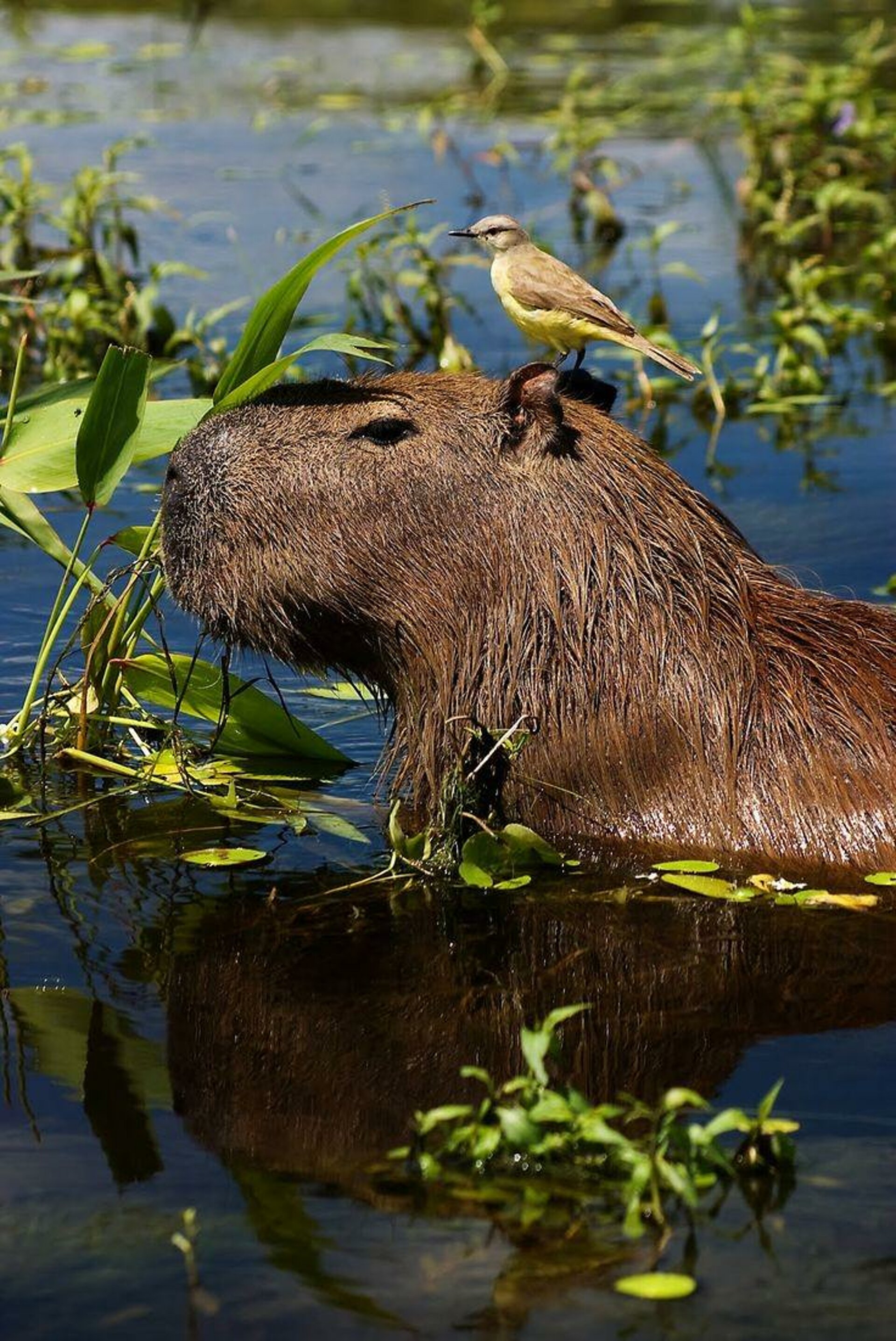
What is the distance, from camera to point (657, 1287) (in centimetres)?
266

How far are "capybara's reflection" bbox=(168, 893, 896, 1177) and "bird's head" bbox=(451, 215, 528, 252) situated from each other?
7.40 feet

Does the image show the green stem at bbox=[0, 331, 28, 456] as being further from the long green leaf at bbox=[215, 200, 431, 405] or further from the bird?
the bird

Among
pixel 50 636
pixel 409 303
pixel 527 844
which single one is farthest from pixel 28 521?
pixel 409 303

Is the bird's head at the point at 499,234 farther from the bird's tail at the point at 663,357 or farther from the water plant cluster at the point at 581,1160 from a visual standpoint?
the water plant cluster at the point at 581,1160

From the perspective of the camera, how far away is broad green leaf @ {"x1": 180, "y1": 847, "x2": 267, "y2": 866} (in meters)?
4.29

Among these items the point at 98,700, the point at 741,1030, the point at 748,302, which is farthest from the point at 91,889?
the point at 748,302

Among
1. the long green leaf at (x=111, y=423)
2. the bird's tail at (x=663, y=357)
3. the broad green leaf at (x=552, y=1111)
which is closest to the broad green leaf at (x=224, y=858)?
the long green leaf at (x=111, y=423)

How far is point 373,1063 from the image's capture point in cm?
336

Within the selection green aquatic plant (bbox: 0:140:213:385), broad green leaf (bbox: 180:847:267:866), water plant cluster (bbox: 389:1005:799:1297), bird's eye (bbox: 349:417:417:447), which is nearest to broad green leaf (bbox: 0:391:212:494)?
bird's eye (bbox: 349:417:417:447)

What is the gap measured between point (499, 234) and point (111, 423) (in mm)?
1632

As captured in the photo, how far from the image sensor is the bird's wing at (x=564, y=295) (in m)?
5.20

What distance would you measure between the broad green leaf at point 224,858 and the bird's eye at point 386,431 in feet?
2.86

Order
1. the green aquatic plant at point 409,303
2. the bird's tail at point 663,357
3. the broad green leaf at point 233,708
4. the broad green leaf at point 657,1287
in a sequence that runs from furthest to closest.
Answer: the green aquatic plant at point 409,303 < the bird's tail at point 663,357 < the broad green leaf at point 233,708 < the broad green leaf at point 657,1287

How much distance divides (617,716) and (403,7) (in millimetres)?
13825
